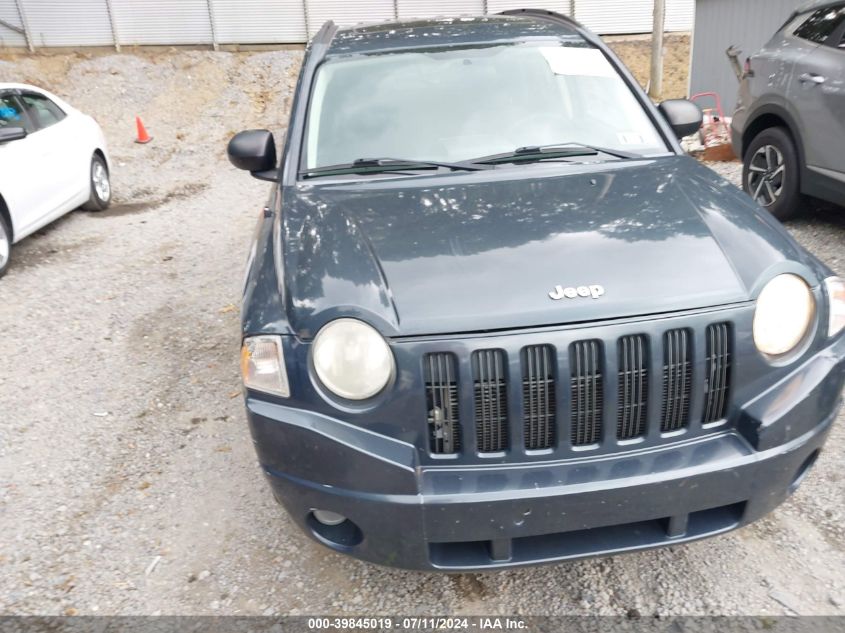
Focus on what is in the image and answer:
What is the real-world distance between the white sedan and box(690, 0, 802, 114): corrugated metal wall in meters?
9.58

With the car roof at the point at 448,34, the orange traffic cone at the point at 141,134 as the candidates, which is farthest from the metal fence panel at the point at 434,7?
the car roof at the point at 448,34

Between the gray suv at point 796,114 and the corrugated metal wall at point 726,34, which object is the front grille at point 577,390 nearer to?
the gray suv at point 796,114

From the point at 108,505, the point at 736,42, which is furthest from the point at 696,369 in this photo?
the point at 736,42

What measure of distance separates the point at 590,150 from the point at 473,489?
1.81 meters

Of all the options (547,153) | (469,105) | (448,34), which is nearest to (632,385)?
(547,153)

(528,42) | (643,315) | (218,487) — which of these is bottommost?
(218,487)

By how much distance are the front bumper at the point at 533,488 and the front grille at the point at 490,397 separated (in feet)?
0.33

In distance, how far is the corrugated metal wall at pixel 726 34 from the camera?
10.6 meters

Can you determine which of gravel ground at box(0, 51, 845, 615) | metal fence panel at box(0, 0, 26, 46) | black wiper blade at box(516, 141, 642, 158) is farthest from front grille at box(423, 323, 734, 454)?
metal fence panel at box(0, 0, 26, 46)

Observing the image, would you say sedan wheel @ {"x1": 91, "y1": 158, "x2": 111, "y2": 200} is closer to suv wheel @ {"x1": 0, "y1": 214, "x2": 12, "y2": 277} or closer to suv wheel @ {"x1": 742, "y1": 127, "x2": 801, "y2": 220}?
suv wheel @ {"x1": 0, "y1": 214, "x2": 12, "y2": 277}

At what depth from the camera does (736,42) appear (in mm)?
11289

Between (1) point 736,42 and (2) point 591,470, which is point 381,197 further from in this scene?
(1) point 736,42

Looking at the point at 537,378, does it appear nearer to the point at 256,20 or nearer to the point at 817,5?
the point at 817,5

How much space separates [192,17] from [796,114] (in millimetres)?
15279
